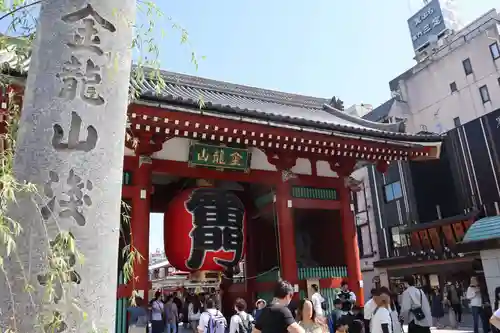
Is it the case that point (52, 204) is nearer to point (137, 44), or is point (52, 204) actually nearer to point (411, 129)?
point (137, 44)

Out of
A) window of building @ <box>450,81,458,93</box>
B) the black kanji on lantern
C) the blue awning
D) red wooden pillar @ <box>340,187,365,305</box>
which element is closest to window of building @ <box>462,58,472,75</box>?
window of building @ <box>450,81,458,93</box>

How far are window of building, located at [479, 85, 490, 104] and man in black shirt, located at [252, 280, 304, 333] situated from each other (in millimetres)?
26020

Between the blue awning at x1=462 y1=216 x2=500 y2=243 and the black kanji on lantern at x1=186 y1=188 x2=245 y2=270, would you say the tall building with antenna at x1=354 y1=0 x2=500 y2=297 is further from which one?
the black kanji on lantern at x1=186 y1=188 x2=245 y2=270

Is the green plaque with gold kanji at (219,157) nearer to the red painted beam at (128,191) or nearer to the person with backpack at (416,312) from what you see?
the red painted beam at (128,191)

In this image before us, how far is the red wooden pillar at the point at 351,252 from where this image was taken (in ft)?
30.3

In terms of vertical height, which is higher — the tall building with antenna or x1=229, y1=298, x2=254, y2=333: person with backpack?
the tall building with antenna

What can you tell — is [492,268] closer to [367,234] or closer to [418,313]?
[418,313]

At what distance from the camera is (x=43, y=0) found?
85.0 inches

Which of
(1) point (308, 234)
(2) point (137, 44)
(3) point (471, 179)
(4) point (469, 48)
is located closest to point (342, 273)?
(1) point (308, 234)

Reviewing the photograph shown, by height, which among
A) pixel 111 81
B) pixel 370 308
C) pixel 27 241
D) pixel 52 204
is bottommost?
pixel 370 308

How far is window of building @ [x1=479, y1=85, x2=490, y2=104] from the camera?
25.1 m

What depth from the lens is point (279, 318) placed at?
3.57 metres

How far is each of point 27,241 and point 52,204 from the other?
185 mm

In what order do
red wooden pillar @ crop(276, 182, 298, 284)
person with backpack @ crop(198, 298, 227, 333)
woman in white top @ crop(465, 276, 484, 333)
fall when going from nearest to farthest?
person with backpack @ crop(198, 298, 227, 333)
red wooden pillar @ crop(276, 182, 298, 284)
woman in white top @ crop(465, 276, 484, 333)
